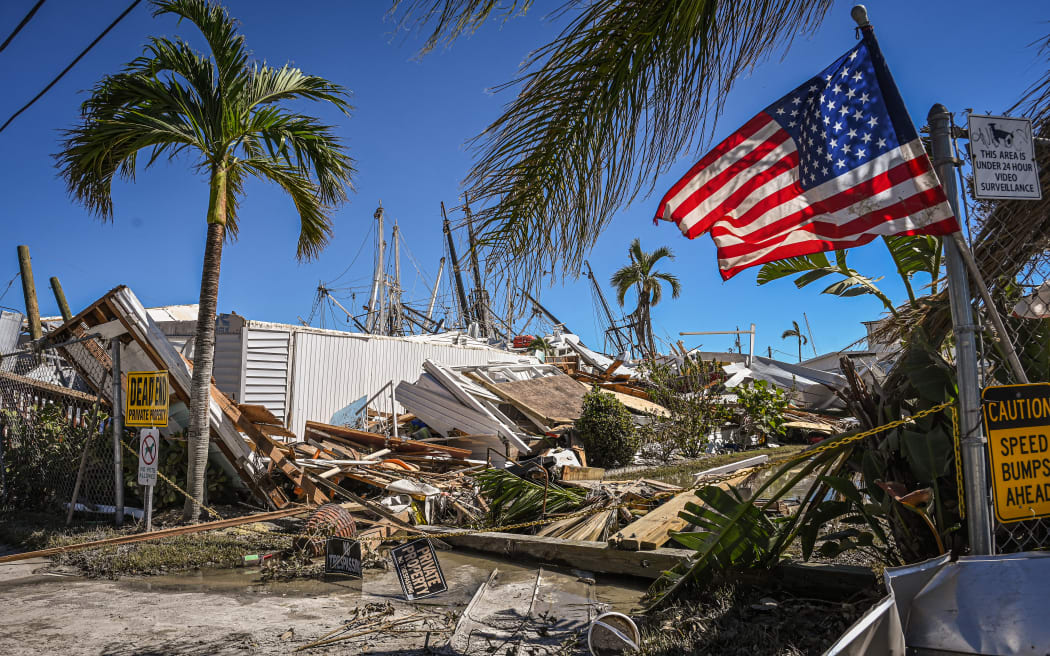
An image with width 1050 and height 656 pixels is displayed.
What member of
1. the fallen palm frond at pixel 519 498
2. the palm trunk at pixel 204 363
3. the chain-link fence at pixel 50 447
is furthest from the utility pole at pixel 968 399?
the chain-link fence at pixel 50 447

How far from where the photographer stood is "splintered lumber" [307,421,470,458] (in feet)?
38.5

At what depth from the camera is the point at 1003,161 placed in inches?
123

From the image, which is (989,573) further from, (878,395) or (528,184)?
(528,184)

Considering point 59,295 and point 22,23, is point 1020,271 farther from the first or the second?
point 59,295

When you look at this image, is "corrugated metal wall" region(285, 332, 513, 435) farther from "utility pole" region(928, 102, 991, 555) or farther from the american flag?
"utility pole" region(928, 102, 991, 555)

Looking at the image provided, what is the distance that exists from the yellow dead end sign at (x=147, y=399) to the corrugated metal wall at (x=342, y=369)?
6.02 m

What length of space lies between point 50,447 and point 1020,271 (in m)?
12.1

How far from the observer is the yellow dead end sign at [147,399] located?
794 cm

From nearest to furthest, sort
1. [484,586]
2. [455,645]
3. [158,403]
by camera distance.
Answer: [455,645] < [484,586] < [158,403]

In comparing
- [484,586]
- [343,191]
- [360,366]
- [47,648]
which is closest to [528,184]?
[484,586]

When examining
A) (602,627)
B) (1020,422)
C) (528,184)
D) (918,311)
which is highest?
(528,184)

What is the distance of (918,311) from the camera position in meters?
4.55

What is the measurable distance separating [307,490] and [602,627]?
6190 millimetres

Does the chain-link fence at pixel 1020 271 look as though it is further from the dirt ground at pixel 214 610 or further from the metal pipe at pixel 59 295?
the metal pipe at pixel 59 295
